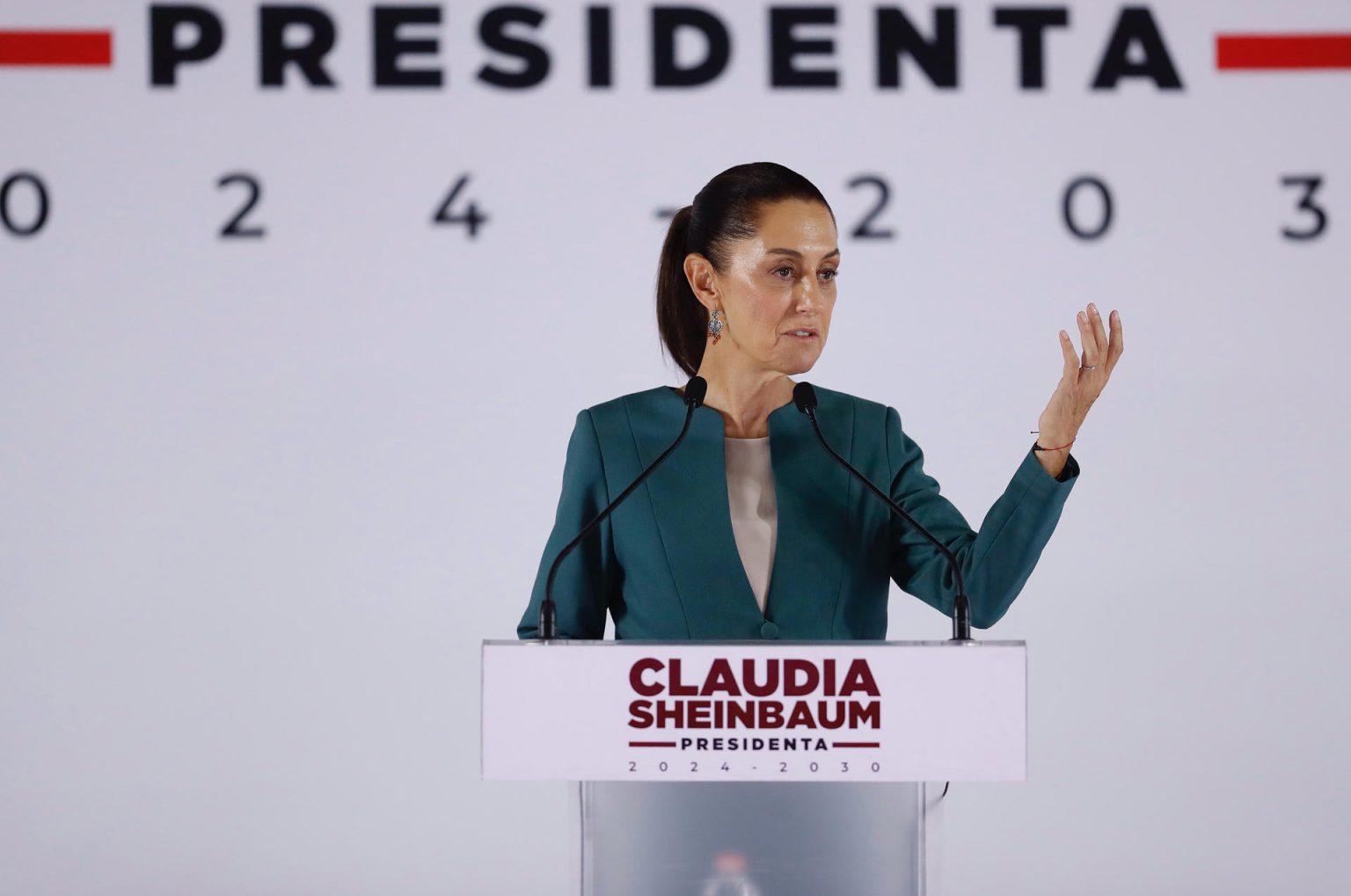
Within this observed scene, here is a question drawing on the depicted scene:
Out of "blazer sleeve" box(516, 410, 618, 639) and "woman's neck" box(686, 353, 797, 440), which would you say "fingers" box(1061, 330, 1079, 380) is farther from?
"blazer sleeve" box(516, 410, 618, 639)

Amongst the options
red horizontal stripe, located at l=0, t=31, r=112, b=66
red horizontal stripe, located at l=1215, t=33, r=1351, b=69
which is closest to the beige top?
red horizontal stripe, located at l=1215, t=33, r=1351, b=69

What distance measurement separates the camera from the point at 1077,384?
1703 mm

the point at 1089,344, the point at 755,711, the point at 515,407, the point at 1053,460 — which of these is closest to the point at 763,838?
the point at 755,711

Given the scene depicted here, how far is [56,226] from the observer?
3.09 m

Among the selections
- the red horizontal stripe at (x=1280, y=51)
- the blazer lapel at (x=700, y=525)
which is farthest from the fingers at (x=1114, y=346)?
the red horizontal stripe at (x=1280, y=51)

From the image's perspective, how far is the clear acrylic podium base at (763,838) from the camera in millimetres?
1590

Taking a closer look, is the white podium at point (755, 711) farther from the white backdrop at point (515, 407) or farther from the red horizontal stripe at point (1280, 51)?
the red horizontal stripe at point (1280, 51)

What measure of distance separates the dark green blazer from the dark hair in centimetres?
17

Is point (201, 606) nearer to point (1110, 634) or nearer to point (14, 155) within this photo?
point (14, 155)

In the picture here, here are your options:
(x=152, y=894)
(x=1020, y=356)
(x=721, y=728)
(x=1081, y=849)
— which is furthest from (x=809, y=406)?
(x=152, y=894)

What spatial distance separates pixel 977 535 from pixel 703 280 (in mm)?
544

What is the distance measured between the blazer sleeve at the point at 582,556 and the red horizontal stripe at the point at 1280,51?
1878 mm

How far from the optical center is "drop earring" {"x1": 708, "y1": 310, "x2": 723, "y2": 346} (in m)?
2.06

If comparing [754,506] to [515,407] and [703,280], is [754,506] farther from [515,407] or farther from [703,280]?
[515,407]
